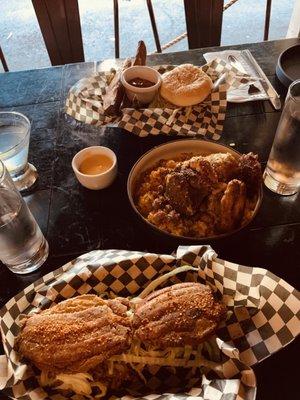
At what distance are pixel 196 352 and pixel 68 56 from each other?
206 cm

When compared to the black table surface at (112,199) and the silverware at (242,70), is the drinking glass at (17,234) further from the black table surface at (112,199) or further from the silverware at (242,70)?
the silverware at (242,70)

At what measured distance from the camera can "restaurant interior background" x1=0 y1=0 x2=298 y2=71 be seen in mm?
4207

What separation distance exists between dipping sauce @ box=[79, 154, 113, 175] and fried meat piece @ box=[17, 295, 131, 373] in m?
0.63

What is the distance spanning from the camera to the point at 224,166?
1325 millimetres

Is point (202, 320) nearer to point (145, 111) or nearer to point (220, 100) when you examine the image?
point (145, 111)

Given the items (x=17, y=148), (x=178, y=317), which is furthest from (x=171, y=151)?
(x=178, y=317)

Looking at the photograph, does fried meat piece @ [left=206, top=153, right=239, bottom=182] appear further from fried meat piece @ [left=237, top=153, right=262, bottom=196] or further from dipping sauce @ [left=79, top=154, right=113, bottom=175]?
dipping sauce @ [left=79, top=154, right=113, bottom=175]

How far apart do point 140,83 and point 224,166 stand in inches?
24.9

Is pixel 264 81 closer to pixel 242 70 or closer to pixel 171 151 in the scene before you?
pixel 242 70

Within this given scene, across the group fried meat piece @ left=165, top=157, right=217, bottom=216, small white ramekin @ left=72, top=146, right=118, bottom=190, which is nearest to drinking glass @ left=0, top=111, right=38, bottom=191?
small white ramekin @ left=72, top=146, right=118, bottom=190

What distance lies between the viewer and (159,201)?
129 centimetres

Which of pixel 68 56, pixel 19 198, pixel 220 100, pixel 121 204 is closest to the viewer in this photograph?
pixel 19 198

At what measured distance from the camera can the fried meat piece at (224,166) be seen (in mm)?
1313

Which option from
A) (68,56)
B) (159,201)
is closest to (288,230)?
(159,201)
